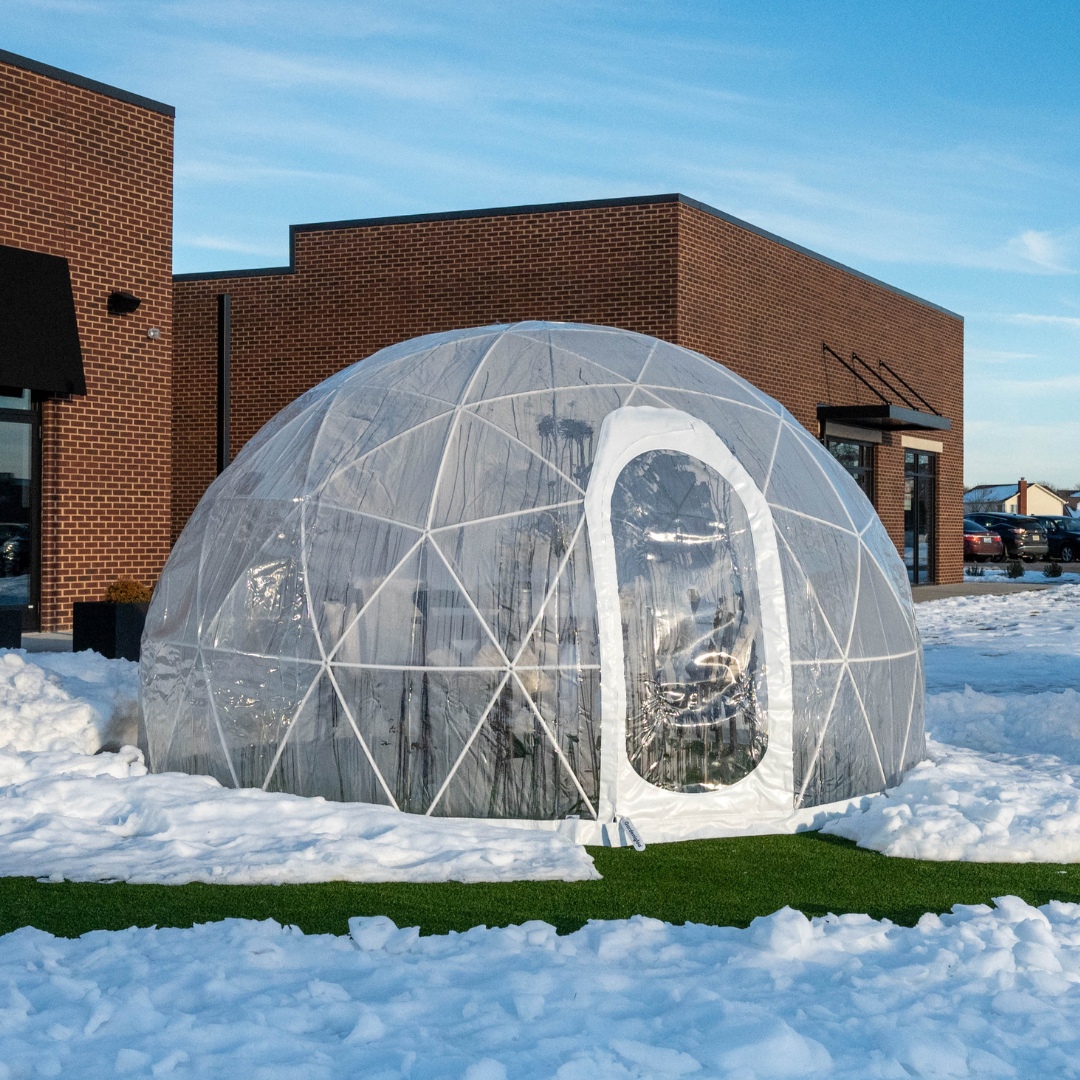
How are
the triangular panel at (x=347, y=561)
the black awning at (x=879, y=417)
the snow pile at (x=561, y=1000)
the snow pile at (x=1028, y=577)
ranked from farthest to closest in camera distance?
1. the snow pile at (x=1028, y=577)
2. the black awning at (x=879, y=417)
3. the triangular panel at (x=347, y=561)
4. the snow pile at (x=561, y=1000)

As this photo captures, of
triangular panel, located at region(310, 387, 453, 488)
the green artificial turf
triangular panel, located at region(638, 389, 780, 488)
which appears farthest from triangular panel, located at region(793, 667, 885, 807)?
triangular panel, located at region(310, 387, 453, 488)

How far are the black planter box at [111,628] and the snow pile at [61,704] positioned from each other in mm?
1575

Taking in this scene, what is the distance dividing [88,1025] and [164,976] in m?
0.42

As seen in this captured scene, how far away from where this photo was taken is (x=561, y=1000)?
13.6ft

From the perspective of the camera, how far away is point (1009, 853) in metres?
6.14

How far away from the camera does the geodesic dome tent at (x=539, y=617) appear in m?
6.23

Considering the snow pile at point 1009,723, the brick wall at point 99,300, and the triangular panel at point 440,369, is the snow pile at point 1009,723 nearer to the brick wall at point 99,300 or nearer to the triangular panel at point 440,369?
the triangular panel at point 440,369

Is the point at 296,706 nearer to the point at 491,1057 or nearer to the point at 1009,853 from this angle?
the point at 491,1057

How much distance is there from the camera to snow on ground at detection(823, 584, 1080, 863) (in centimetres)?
621

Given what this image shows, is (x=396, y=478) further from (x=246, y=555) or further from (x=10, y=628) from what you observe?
(x=10, y=628)

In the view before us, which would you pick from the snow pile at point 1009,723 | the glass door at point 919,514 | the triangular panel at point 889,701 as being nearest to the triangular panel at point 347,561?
the triangular panel at point 889,701

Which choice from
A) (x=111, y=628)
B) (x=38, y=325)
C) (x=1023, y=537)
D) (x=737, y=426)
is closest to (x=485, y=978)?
(x=737, y=426)

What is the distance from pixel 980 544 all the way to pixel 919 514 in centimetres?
982

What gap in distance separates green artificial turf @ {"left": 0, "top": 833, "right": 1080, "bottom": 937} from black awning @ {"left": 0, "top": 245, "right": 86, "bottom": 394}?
31.9ft
